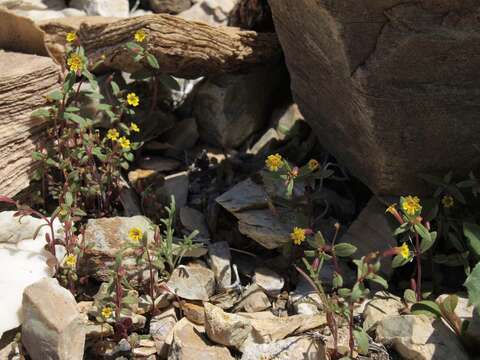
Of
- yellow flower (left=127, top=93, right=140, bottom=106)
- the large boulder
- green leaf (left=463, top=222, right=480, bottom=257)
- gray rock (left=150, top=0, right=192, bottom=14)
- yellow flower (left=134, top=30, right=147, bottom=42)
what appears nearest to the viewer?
the large boulder

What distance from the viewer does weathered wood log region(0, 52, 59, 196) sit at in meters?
4.04

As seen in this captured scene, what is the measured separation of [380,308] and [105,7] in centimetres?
321

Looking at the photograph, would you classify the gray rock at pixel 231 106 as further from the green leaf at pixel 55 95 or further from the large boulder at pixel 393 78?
the green leaf at pixel 55 95

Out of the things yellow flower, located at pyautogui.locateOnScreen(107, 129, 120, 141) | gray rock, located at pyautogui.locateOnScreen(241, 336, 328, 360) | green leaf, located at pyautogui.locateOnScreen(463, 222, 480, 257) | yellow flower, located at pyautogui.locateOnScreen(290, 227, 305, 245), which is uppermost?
yellow flower, located at pyautogui.locateOnScreen(107, 129, 120, 141)

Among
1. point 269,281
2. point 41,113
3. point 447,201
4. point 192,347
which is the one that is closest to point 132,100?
point 41,113

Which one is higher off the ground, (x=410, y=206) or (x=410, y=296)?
(x=410, y=206)

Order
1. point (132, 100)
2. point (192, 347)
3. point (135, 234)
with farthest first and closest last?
point (132, 100) < point (135, 234) < point (192, 347)

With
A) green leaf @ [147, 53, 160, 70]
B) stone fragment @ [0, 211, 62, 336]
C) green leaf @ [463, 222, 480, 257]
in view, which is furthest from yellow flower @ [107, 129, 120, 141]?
green leaf @ [463, 222, 480, 257]

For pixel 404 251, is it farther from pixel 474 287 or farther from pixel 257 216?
pixel 257 216

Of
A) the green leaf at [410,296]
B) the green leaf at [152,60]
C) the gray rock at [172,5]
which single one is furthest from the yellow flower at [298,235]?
the gray rock at [172,5]

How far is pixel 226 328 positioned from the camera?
339 cm

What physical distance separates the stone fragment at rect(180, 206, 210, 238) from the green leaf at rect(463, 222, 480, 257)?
1.49m

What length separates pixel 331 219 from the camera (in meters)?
4.25

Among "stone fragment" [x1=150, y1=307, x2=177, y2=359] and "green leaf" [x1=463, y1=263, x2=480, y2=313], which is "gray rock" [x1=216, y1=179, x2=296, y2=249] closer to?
"stone fragment" [x1=150, y1=307, x2=177, y2=359]
